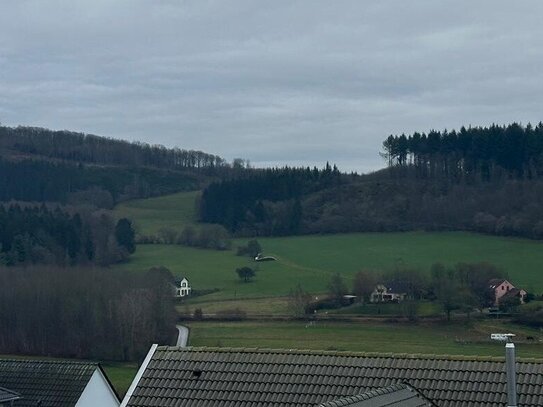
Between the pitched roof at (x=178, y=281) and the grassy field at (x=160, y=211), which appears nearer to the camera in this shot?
the pitched roof at (x=178, y=281)

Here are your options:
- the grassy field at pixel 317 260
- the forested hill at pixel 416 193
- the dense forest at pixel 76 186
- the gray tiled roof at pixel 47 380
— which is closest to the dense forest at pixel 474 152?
the forested hill at pixel 416 193

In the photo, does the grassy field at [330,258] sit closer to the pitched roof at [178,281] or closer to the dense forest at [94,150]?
the pitched roof at [178,281]

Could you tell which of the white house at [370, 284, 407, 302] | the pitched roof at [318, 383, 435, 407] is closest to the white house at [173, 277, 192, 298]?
the white house at [370, 284, 407, 302]

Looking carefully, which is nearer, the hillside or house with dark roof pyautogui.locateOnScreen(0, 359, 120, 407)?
house with dark roof pyautogui.locateOnScreen(0, 359, 120, 407)

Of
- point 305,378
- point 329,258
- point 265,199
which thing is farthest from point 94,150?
point 305,378

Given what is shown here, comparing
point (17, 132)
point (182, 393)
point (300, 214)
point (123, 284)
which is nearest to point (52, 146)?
point (17, 132)

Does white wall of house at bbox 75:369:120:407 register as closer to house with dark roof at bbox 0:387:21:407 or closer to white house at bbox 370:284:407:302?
house with dark roof at bbox 0:387:21:407
